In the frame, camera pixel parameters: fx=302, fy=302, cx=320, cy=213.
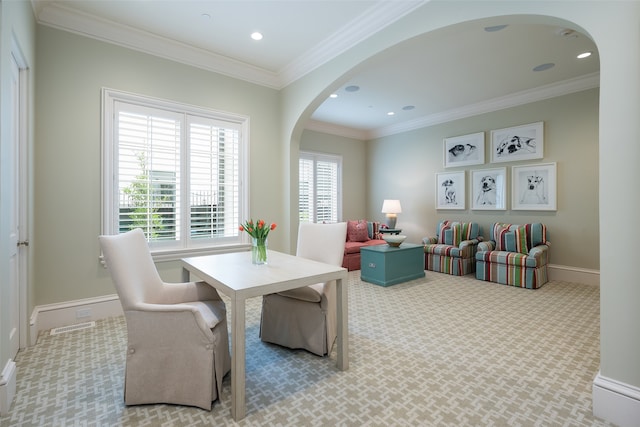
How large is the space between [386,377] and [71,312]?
10.1ft

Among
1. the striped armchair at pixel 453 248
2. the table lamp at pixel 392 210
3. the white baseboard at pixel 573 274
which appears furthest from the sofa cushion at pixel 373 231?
the white baseboard at pixel 573 274

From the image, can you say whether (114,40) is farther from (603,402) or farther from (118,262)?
(603,402)

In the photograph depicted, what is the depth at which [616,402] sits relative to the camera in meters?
1.67

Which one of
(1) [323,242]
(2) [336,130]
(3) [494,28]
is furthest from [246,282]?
(2) [336,130]

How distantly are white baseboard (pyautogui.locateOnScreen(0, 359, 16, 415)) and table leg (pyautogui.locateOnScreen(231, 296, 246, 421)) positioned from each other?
1.30 m

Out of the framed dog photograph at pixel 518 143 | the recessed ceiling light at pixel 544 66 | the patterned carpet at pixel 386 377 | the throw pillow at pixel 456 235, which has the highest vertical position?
the recessed ceiling light at pixel 544 66

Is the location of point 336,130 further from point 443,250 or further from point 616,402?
point 616,402

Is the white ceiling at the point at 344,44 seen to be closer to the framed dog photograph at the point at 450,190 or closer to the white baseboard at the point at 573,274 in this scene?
the framed dog photograph at the point at 450,190

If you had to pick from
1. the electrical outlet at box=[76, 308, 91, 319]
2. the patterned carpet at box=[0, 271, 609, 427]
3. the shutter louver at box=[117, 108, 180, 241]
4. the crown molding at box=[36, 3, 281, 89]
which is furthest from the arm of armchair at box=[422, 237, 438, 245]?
the electrical outlet at box=[76, 308, 91, 319]

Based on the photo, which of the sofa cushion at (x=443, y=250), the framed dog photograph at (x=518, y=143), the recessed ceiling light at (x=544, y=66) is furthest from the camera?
the sofa cushion at (x=443, y=250)

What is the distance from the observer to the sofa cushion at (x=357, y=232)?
6133 mm

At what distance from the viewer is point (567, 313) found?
11.0ft

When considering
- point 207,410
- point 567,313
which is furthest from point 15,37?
point 567,313

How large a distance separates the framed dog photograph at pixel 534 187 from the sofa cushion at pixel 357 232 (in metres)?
2.65
